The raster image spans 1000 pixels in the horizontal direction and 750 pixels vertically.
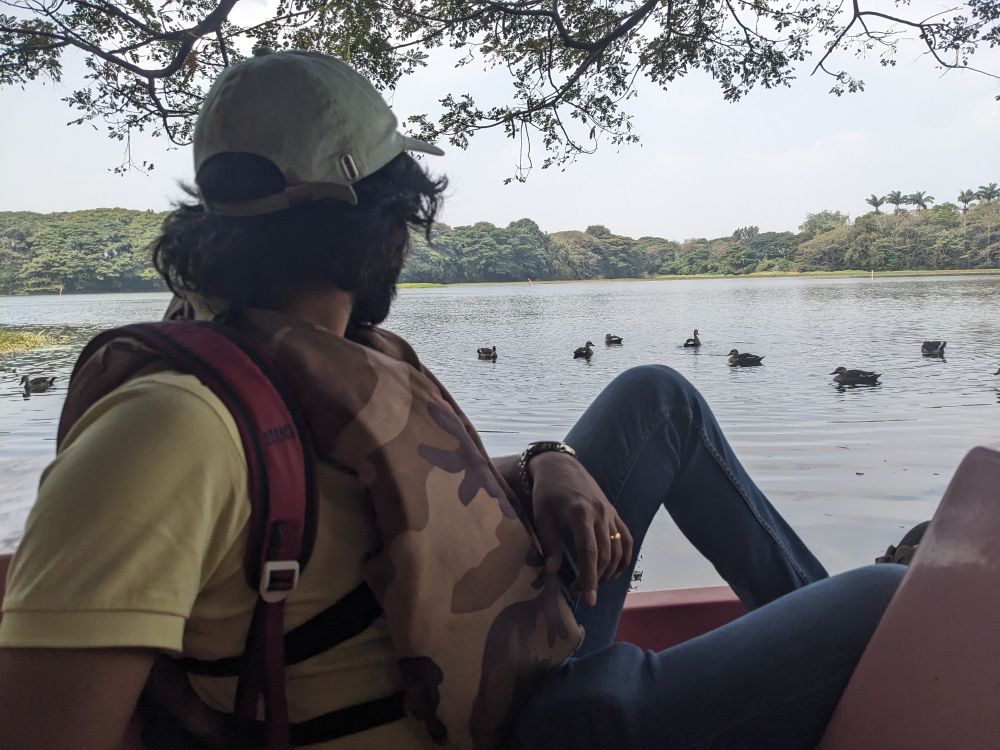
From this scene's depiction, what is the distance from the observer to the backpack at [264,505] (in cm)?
63

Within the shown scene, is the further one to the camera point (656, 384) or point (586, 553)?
point (656, 384)

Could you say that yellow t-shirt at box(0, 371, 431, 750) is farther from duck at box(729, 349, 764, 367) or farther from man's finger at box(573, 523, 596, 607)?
duck at box(729, 349, 764, 367)

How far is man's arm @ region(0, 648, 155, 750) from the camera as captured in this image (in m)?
0.54

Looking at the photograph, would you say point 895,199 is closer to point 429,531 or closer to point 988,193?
point 988,193

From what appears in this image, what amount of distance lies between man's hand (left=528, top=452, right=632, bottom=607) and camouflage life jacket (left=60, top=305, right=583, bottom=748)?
76 mm

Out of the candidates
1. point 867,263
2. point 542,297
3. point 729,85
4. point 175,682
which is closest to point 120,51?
point 729,85

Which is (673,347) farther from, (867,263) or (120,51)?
(867,263)

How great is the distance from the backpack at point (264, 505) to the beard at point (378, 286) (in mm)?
213

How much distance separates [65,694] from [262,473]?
0.20m

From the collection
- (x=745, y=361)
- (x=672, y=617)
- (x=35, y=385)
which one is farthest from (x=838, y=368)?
(x=35, y=385)

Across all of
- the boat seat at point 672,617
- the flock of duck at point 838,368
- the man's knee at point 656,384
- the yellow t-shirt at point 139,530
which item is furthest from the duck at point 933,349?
the yellow t-shirt at point 139,530

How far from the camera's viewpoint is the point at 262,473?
63 cm

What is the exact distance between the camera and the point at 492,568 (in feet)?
2.62

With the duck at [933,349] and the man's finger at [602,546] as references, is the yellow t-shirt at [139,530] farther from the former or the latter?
the duck at [933,349]
